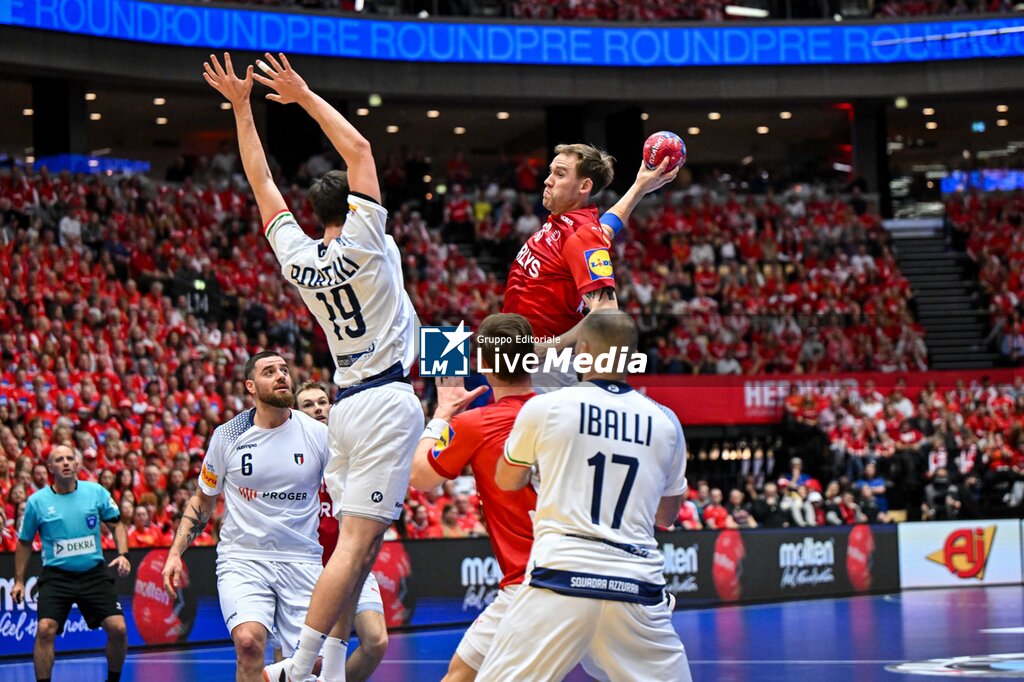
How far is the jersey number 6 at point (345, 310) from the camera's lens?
23.1 feet

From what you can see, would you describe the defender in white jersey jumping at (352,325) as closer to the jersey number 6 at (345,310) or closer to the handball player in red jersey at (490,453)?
the jersey number 6 at (345,310)

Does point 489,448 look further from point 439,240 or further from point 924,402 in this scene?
point 439,240

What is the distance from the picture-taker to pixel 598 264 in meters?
7.46

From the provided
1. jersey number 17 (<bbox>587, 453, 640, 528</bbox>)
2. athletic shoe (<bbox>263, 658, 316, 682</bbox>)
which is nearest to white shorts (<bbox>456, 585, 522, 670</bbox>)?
athletic shoe (<bbox>263, 658, 316, 682</bbox>)

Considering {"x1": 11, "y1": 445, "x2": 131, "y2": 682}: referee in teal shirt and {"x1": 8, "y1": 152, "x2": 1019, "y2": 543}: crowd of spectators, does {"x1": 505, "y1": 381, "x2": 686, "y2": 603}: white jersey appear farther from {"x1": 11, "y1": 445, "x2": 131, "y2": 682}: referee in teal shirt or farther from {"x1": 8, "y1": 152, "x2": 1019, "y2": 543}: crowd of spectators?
{"x1": 8, "y1": 152, "x2": 1019, "y2": 543}: crowd of spectators

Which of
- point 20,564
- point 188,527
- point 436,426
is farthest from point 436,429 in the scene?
point 20,564

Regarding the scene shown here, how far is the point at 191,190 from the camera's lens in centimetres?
2600

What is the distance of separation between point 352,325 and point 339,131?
37.8 inches

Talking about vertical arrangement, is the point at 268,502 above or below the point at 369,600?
above

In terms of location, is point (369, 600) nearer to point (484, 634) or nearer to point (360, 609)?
point (360, 609)

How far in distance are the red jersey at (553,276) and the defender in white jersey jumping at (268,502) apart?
1714 mm

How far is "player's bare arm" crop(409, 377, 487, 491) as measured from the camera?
633 cm

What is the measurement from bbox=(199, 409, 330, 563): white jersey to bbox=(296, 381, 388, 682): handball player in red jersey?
0.71 feet

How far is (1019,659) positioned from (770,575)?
8.16 m
